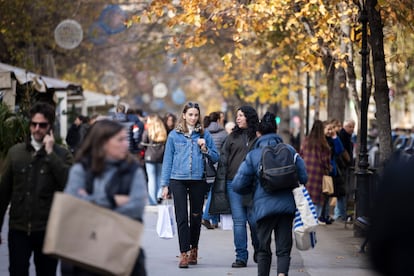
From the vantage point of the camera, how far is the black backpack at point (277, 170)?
8.77m

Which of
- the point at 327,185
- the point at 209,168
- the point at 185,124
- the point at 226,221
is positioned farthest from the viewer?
the point at 327,185

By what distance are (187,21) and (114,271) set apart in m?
11.6

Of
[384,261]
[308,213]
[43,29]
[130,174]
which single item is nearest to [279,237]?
[308,213]

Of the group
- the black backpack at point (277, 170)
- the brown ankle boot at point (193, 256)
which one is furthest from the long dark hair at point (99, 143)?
the brown ankle boot at point (193, 256)

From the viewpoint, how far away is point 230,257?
12391 mm

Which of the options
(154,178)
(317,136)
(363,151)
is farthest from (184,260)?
(154,178)

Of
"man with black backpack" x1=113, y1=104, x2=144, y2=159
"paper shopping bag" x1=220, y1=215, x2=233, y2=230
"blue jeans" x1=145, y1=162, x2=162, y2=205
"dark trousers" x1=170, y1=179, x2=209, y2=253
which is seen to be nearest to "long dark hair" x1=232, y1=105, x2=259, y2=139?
"dark trousers" x1=170, y1=179, x2=209, y2=253

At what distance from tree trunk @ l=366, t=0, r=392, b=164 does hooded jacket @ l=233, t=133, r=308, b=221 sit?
6.30 meters

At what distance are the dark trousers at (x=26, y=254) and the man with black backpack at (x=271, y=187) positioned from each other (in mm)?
2560

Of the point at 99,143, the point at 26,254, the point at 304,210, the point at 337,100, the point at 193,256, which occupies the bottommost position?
the point at 193,256

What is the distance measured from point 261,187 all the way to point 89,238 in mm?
3485

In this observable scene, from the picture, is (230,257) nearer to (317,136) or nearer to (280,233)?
(280,233)

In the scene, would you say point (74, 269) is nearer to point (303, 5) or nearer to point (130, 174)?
point (130, 174)

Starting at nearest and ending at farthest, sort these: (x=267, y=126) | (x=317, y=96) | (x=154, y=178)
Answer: (x=267, y=126) → (x=154, y=178) → (x=317, y=96)
